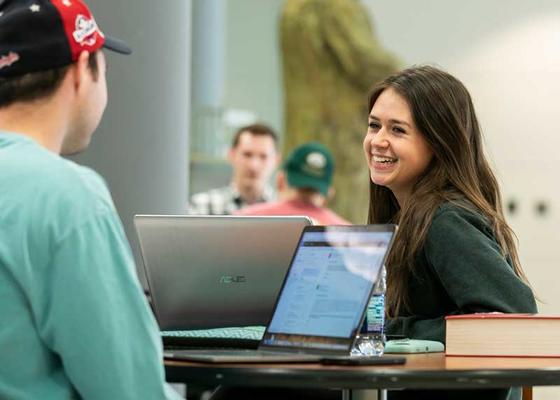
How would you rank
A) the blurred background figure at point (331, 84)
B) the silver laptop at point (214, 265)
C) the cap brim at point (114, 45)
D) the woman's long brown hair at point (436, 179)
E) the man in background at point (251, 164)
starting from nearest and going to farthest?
the cap brim at point (114, 45)
the silver laptop at point (214, 265)
the woman's long brown hair at point (436, 179)
the man in background at point (251, 164)
the blurred background figure at point (331, 84)

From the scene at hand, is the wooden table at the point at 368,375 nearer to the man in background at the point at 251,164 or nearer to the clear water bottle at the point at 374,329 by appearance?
the clear water bottle at the point at 374,329

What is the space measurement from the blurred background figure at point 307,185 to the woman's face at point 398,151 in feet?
9.53

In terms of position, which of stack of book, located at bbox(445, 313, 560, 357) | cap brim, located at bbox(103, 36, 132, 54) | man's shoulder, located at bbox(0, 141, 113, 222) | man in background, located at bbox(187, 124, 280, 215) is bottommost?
man in background, located at bbox(187, 124, 280, 215)

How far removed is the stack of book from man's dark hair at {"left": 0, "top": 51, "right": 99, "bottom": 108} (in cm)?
92

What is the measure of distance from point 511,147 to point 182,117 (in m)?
5.16

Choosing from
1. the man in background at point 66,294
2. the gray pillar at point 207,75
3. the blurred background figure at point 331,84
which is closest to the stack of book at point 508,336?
the man in background at point 66,294

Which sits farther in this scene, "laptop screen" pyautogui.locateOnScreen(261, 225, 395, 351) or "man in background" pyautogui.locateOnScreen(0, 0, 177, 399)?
"laptop screen" pyautogui.locateOnScreen(261, 225, 395, 351)

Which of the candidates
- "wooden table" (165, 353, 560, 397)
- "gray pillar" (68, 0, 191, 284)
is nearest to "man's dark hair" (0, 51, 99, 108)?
"wooden table" (165, 353, 560, 397)

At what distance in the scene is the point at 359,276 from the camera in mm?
2168

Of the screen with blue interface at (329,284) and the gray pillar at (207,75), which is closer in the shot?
the screen with blue interface at (329,284)

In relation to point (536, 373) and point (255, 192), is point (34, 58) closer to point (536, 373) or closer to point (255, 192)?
point (536, 373)

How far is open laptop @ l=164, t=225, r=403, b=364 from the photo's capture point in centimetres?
213

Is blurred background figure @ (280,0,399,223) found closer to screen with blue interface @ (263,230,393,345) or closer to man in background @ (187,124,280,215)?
man in background @ (187,124,280,215)

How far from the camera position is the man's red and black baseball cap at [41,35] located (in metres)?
1.90
